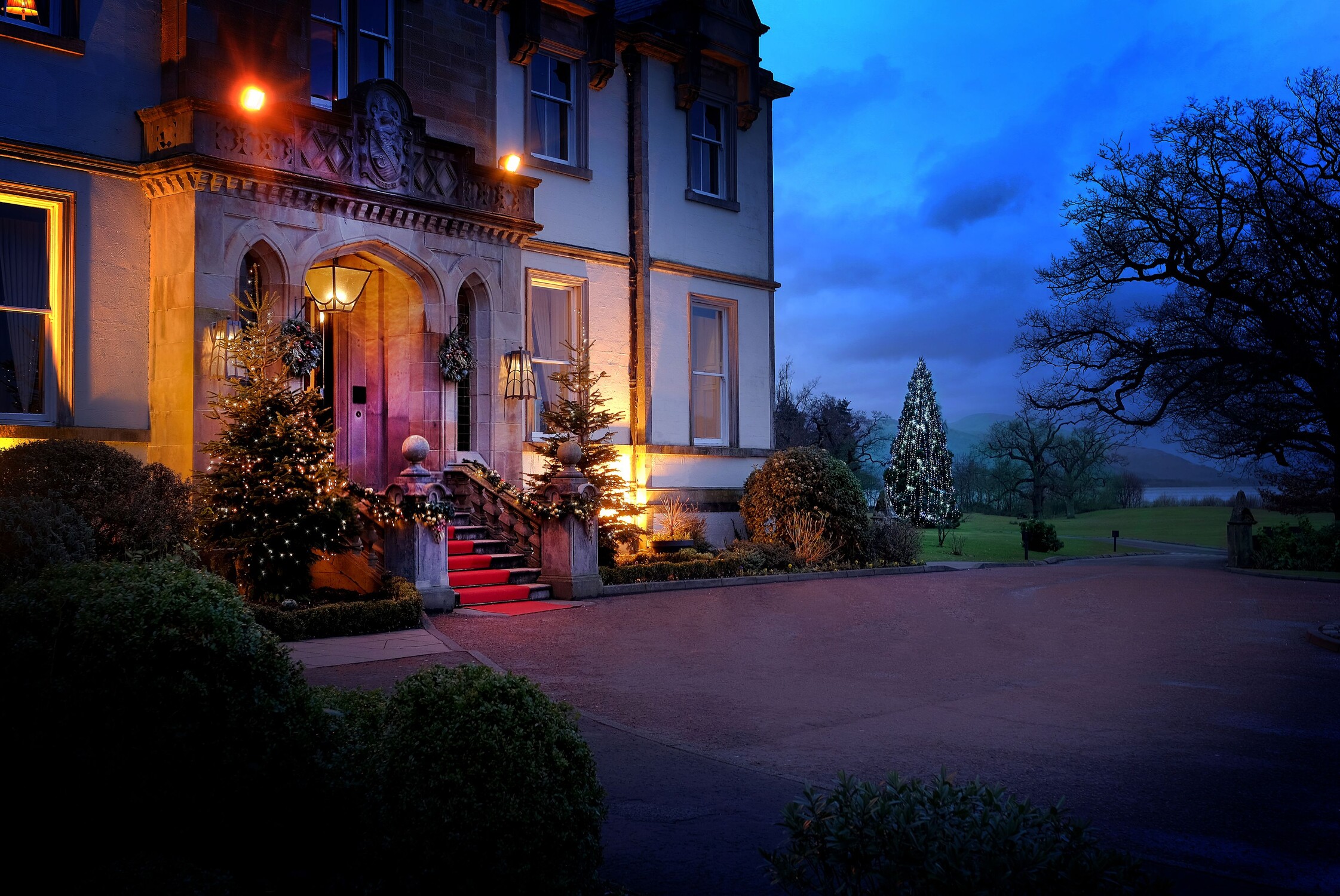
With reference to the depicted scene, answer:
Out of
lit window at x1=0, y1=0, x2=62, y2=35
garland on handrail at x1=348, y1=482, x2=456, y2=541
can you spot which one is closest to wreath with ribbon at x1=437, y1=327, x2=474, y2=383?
garland on handrail at x1=348, y1=482, x2=456, y2=541

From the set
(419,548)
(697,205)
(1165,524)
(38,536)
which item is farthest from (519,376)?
(1165,524)

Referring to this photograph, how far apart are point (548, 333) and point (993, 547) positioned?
62.0ft

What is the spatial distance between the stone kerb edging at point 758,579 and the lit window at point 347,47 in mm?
8852

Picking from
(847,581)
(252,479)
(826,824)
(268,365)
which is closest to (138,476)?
(252,479)

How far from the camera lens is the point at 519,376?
17016mm

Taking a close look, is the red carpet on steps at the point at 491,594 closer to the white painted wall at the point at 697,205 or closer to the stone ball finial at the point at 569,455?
the stone ball finial at the point at 569,455

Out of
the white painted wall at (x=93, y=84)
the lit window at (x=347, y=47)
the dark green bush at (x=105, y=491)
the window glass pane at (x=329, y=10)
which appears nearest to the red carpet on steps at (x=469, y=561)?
the dark green bush at (x=105, y=491)

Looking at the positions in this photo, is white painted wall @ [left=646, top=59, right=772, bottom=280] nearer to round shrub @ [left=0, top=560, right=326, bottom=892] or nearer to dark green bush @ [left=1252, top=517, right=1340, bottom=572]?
dark green bush @ [left=1252, top=517, right=1340, bottom=572]

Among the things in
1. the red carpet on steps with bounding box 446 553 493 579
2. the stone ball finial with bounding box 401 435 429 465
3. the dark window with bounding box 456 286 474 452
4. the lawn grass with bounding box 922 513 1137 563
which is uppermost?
the dark window with bounding box 456 286 474 452

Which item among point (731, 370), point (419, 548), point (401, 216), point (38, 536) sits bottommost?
point (419, 548)

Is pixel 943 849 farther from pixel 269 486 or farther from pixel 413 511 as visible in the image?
pixel 413 511

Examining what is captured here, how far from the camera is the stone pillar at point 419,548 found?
12906 millimetres

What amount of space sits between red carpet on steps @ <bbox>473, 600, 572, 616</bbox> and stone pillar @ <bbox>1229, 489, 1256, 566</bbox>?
1745cm

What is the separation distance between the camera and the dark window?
669 inches
